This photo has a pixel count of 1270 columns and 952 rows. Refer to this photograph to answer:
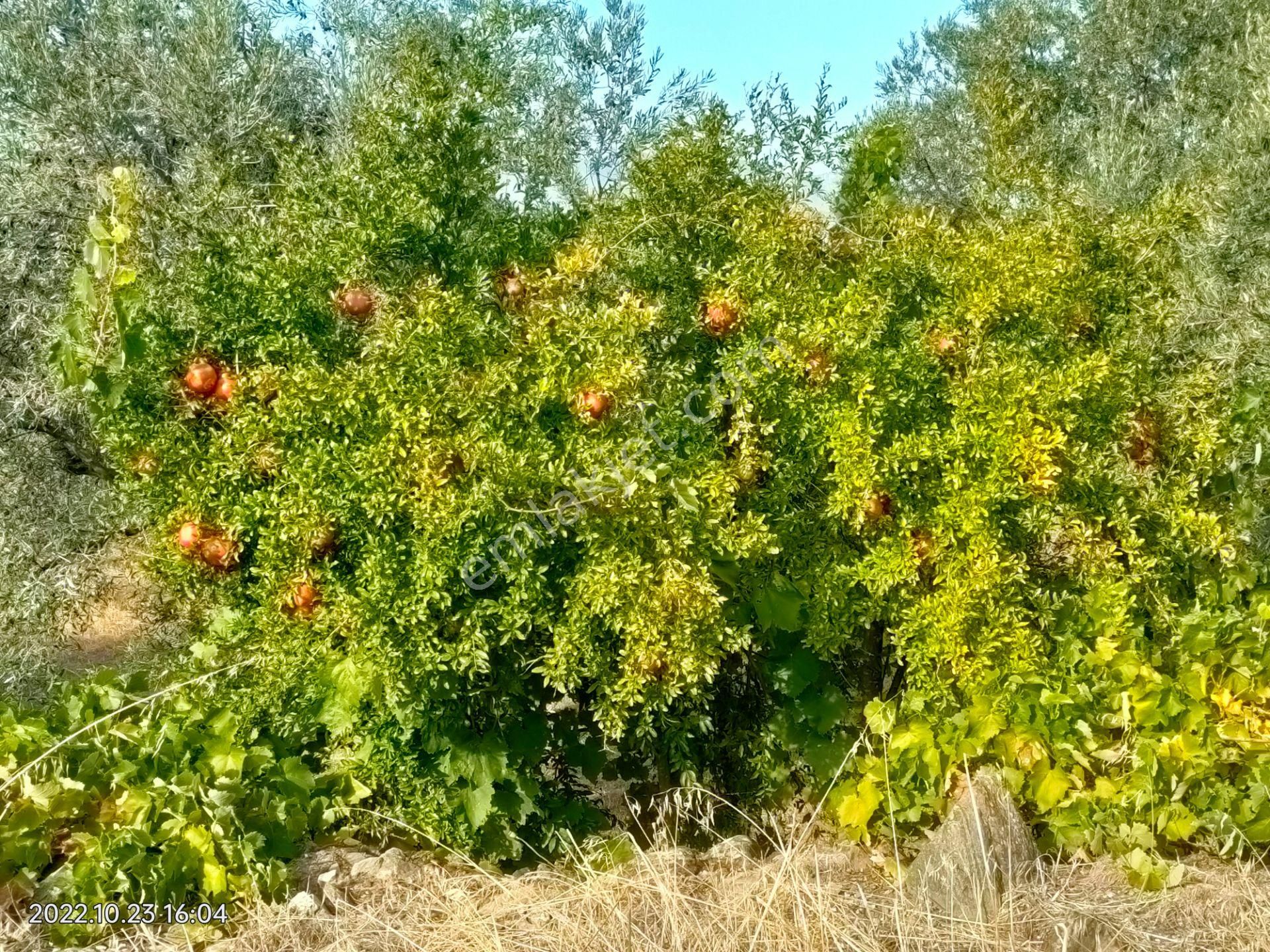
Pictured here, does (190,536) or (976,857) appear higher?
(190,536)

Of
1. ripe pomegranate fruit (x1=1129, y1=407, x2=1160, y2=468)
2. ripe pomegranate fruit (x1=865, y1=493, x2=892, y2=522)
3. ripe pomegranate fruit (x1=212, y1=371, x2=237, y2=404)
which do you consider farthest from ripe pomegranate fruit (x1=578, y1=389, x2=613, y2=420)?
ripe pomegranate fruit (x1=1129, y1=407, x2=1160, y2=468)

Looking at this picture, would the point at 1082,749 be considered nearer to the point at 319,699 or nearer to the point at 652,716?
the point at 652,716

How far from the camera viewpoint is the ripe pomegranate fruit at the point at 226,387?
3.93 metres

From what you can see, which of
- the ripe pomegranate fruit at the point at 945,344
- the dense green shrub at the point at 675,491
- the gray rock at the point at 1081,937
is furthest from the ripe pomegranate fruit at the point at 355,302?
the gray rock at the point at 1081,937

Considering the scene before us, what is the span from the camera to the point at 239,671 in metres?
4.14

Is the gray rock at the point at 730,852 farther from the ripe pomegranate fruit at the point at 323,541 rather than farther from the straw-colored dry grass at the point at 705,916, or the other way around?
the ripe pomegranate fruit at the point at 323,541

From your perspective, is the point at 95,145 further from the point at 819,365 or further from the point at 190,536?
the point at 819,365

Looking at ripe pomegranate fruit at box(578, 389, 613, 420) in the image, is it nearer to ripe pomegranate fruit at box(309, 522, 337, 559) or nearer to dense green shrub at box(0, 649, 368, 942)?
ripe pomegranate fruit at box(309, 522, 337, 559)

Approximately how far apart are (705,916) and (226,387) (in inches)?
87.9

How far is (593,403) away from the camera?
3650mm

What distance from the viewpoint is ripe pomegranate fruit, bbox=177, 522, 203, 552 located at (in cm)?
383

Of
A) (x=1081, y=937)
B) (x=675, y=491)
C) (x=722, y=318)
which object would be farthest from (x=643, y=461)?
(x=1081, y=937)

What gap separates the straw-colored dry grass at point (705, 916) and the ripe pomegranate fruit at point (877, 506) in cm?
113

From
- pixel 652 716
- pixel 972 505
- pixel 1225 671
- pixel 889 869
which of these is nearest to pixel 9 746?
pixel 652 716
